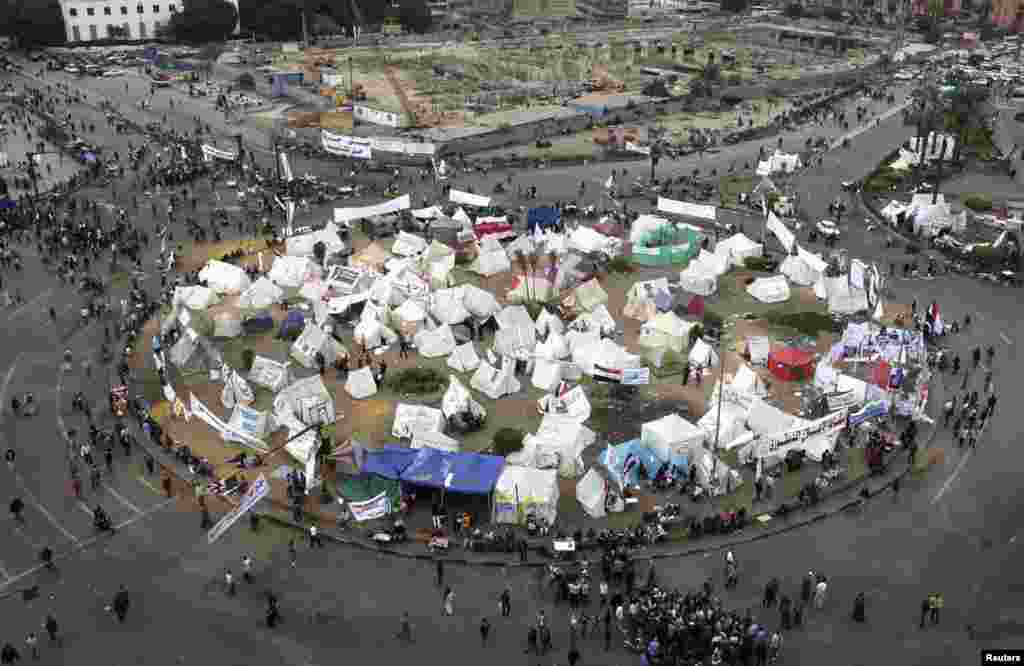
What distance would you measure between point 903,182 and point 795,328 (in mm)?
25477

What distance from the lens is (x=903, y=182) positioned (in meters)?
55.3

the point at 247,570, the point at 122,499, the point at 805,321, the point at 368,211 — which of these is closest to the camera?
the point at 247,570

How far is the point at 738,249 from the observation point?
41.5 metres

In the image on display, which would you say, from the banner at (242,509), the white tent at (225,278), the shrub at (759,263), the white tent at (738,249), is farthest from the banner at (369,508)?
the shrub at (759,263)

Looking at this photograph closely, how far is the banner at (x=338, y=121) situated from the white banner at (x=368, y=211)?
22577 millimetres

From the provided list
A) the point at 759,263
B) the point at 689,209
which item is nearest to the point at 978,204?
the point at 689,209

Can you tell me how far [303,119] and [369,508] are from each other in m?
52.0

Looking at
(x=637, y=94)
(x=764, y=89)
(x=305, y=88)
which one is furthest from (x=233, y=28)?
(x=764, y=89)

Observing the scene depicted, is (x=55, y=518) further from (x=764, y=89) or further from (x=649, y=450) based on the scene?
(x=764, y=89)

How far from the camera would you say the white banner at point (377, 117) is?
216ft

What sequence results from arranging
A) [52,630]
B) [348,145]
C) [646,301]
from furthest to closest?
[348,145] < [646,301] < [52,630]

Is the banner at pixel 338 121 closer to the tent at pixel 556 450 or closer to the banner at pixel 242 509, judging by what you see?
the tent at pixel 556 450

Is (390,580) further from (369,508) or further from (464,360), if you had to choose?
(464,360)

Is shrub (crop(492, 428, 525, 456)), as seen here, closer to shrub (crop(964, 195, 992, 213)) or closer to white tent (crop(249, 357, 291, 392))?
white tent (crop(249, 357, 291, 392))
